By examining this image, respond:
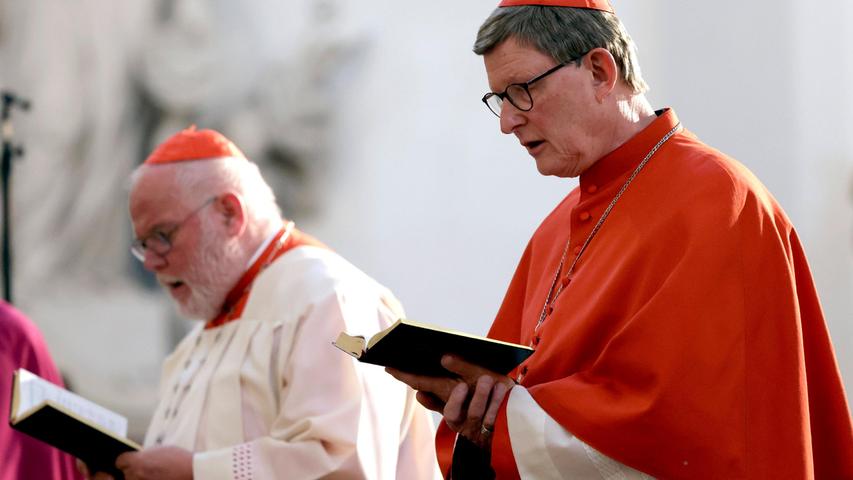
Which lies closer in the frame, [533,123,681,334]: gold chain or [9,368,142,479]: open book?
[533,123,681,334]: gold chain

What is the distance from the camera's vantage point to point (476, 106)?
8047mm

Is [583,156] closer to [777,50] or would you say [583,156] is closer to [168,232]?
[168,232]

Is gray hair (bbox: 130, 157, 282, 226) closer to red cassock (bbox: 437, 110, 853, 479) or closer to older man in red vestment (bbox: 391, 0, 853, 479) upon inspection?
older man in red vestment (bbox: 391, 0, 853, 479)

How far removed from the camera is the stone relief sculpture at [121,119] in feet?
27.1

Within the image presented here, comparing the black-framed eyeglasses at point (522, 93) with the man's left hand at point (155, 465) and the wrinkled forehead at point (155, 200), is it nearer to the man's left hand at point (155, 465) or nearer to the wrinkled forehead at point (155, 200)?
the man's left hand at point (155, 465)

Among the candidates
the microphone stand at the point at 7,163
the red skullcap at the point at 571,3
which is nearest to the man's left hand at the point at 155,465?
the red skullcap at the point at 571,3

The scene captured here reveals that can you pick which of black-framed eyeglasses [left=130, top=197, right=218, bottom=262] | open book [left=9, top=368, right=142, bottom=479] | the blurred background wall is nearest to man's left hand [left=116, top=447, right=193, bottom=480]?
open book [left=9, top=368, right=142, bottom=479]

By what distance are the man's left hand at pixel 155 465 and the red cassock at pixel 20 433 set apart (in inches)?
50.1

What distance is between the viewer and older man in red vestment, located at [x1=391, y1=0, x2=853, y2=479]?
2746mm

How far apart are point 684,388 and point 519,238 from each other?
16.4 ft

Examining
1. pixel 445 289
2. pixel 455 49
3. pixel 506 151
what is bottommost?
pixel 445 289

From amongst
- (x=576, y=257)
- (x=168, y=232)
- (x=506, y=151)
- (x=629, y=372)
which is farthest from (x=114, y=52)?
(x=629, y=372)

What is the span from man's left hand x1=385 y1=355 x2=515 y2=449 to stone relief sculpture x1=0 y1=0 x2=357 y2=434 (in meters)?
5.41

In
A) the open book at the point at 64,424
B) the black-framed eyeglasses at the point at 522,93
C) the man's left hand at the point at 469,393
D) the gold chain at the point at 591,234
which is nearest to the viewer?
the man's left hand at the point at 469,393
